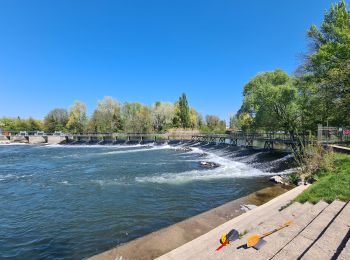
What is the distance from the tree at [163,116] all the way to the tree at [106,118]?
1103 cm

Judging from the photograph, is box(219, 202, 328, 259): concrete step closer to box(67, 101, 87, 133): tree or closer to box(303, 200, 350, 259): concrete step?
box(303, 200, 350, 259): concrete step

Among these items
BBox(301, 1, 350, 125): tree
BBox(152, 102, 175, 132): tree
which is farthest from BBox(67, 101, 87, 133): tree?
BBox(301, 1, 350, 125): tree

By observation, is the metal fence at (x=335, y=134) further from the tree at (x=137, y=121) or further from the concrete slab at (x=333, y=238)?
the tree at (x=137, y=121)

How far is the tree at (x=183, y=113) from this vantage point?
81500 mm

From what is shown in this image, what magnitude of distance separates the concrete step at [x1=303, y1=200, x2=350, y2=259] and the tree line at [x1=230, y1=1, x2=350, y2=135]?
39.6 feet

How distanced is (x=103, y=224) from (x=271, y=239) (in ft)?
21.0

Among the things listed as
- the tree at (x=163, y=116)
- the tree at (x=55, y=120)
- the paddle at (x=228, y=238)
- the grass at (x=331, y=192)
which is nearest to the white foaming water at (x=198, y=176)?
the grass at (x=331, y=192)

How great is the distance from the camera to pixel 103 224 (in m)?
9.49

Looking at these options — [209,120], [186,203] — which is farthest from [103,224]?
[209,120]

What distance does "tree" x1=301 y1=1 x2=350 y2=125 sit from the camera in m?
15.7

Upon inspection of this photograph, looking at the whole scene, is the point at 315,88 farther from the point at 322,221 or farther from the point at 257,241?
the point at 257,241

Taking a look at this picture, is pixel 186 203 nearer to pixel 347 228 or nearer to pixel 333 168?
pixel 333 168

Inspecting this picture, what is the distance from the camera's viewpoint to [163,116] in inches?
3290

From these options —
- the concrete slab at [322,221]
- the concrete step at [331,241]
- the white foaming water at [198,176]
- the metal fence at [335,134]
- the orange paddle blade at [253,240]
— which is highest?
the metal fence at [335,134]
